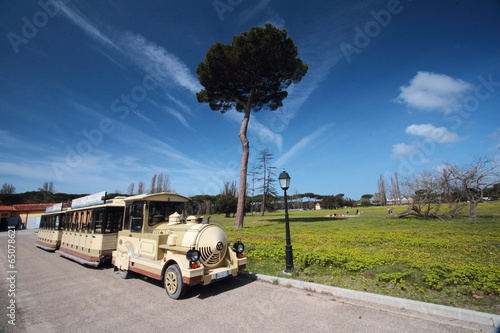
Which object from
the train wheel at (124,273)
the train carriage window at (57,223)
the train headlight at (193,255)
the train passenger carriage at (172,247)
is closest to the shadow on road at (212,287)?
the train wheel at (124,273)

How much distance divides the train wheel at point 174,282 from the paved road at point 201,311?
16cm

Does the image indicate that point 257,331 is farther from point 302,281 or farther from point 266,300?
point 302,281

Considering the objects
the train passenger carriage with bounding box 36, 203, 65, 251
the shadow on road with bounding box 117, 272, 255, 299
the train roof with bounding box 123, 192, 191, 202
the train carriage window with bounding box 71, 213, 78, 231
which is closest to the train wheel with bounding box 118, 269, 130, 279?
the shadow on road with bounding box 117, 272, 255, 299

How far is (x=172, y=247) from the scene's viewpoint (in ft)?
18.2

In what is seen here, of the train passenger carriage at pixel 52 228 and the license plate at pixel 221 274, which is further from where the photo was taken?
the train passenger carriage at pixel 52 228

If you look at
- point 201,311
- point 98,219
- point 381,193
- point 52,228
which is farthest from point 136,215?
point 381,193

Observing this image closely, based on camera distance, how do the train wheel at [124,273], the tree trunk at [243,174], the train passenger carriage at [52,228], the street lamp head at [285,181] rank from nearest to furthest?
1. the train wheel at [124,273]
2. the street lamp head at [285,181]
3. the train passenger carriage at [52,228]
4. the tree trunk at [243,174]

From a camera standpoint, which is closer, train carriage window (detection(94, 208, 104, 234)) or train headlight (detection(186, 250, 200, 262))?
train headlight (detection(186, 250, 200, 262))

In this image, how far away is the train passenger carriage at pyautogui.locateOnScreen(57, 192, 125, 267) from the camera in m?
8.70

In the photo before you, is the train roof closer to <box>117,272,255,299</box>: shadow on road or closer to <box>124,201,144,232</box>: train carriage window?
<box>124,201,144,232</box>: train carriage window

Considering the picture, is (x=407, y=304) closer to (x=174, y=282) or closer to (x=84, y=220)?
(x=174, y=282)

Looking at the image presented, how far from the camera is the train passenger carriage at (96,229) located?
8.70 metres

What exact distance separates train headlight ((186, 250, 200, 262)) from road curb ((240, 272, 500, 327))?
253cm

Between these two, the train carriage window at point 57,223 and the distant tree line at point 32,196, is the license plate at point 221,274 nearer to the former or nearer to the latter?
the train carriage window at point 57,223
